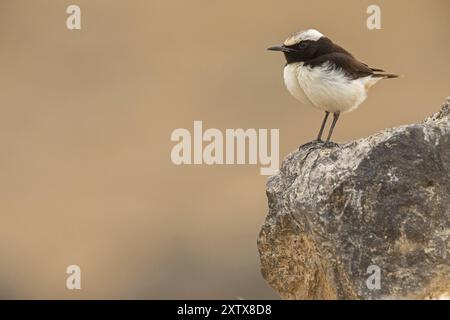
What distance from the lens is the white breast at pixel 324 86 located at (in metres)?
7.78

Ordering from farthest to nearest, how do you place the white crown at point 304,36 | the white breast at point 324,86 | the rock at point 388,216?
the white crown at point 304,36, the white breast at point 324,86, the rock at point 388,216

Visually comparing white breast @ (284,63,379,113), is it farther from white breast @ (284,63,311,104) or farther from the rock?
the rock

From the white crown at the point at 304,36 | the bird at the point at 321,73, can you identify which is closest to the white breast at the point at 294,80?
the bird at the point at 321,73

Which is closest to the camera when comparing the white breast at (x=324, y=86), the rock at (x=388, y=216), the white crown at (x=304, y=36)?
the rock at (x=388, y=216)

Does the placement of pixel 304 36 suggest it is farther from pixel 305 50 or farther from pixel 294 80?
pixel 294 80

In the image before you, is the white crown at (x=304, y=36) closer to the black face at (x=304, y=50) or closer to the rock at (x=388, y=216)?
the black face at (x=304, y=50)

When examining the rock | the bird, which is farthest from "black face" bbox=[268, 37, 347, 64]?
the rock

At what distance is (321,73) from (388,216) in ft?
5.83

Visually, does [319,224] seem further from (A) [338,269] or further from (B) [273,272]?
(B) [273,272]

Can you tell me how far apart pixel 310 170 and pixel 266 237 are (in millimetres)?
751

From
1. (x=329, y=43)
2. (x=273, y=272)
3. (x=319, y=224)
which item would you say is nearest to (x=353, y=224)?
(x=319, y=224)

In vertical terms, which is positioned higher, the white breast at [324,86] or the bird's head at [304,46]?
the bird's head at [304,46]

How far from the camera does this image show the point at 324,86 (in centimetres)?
776

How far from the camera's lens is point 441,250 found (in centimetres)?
645
